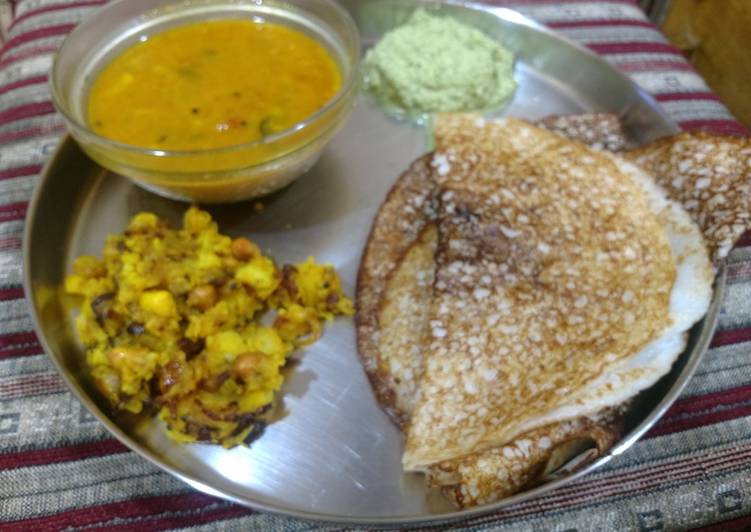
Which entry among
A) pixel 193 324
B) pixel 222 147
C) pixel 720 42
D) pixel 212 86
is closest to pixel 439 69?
pixel 212 86

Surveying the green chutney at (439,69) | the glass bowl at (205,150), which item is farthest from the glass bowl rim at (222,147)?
the green chutney at (439,69)

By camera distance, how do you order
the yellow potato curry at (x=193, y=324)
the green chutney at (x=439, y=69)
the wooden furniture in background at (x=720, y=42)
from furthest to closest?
the wooden furniture in background at (x=720, y=42), the green chutney at (x=439, y=69), the yellow potato curry at (x=193, y=324)

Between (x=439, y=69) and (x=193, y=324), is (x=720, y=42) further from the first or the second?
(x=193, y=324)

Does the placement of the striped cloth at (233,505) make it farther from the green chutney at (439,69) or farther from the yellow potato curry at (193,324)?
the green chutney at (439,69)

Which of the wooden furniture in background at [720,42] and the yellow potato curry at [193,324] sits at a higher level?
the wooden furniture in background at [720,42]

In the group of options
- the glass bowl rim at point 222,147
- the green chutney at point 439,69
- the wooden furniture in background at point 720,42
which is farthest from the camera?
the wooden furniture in background at point 720,42

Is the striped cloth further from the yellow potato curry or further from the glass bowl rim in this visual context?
the glass bowl rim

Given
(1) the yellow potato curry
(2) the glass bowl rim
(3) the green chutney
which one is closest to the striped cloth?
(1) the yellow potato curry
